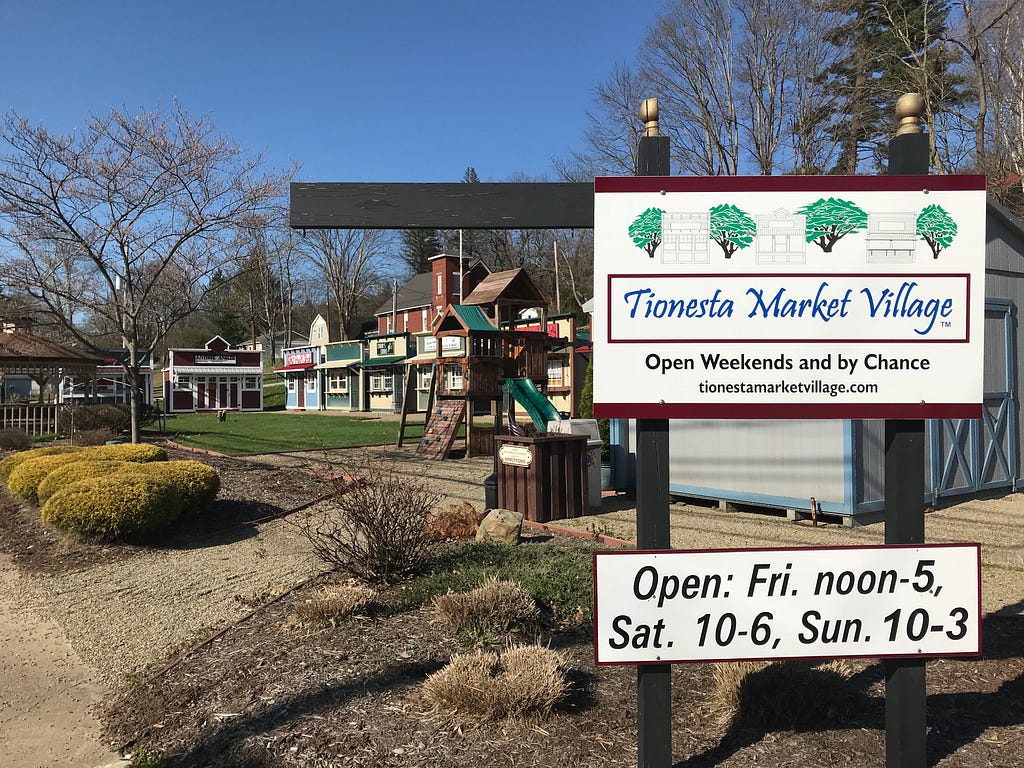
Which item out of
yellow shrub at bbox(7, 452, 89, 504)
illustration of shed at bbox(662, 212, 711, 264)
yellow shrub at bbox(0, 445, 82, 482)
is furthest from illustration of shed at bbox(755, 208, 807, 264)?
yellow shrub at bbox(0, 445, 82, 482)

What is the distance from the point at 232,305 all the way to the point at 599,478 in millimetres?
58756

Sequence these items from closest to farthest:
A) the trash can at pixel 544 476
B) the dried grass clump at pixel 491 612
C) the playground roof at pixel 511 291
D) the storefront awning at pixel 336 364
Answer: the dried grass clump at pixel 491 612 < the trash can at pixel 544 476 < the playground roof at pixel 511 291 < the storefront awning at pixel 336 364

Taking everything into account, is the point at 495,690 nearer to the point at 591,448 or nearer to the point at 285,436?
the point at 591,448

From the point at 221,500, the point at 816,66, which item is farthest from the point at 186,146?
the point at 816,66

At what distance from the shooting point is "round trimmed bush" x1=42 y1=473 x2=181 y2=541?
769 cm

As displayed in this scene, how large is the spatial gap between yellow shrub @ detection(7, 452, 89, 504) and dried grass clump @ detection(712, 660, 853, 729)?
9180 millimetres

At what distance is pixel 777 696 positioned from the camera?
352 cm

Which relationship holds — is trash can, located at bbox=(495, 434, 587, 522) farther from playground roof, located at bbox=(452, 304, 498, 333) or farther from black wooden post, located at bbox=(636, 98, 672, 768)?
playground roof, located at bbox=(452, 304, 498, 333)

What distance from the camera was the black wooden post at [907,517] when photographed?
2883 millimetres

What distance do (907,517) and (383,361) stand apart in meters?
36.1

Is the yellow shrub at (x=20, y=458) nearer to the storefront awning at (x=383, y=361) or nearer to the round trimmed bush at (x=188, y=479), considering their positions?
the round trimmed bush at (x=188, y=479)

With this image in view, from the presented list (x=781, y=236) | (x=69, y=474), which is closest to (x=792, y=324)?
(x=781, y=236)

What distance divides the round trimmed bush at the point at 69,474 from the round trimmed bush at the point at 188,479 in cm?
25

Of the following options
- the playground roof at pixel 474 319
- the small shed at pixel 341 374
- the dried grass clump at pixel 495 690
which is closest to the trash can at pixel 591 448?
the dried grass clump at pixel 495 690
